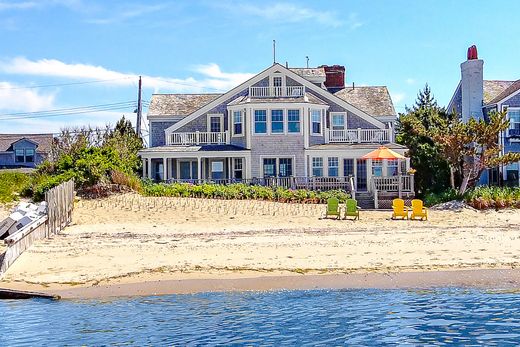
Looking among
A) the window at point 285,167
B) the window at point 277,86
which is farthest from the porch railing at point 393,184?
the window at point 277,86

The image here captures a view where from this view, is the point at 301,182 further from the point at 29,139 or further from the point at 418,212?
the point at 29,139

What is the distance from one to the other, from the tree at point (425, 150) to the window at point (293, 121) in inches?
242

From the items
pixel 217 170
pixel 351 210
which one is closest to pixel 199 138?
pixel 217 170

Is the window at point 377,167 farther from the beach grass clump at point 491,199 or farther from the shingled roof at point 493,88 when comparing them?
the shingled roof at point 493,88

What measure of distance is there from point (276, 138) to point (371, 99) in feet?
29.7

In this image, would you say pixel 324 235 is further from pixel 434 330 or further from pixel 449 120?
pixel 449 120

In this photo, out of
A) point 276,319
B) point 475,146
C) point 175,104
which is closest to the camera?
point 276,319

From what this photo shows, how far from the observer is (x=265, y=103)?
39.1m

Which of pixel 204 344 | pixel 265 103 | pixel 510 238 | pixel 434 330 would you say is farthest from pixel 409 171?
pixel 204 344

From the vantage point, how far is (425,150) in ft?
121

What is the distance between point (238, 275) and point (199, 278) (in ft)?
3.36

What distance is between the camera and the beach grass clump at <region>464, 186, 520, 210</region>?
99.1 feet

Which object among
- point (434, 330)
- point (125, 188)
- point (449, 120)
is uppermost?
Result: point (449, 120)

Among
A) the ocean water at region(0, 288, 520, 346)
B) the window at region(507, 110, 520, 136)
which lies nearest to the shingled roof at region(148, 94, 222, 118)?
the window at region(507, 110, 520, 136)
